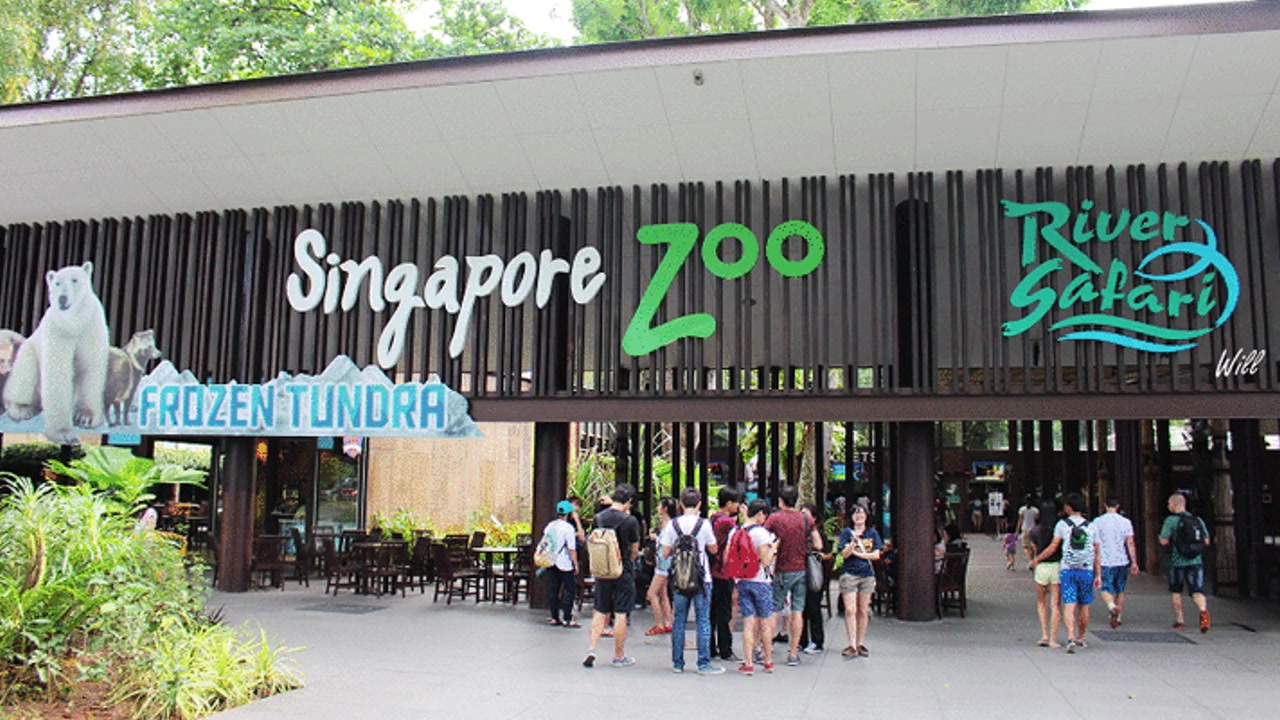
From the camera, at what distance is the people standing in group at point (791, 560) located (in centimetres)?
912

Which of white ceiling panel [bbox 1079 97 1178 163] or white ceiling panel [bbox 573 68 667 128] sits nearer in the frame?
white ceiling panel [bbox 1079 97 1178 163]

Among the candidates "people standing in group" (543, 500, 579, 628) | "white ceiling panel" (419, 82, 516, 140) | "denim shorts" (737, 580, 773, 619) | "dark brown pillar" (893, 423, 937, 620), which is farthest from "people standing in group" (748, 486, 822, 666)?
"white ceiling panel" (419, 82, 516, 140)

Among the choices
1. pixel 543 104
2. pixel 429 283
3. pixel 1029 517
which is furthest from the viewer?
pixel 1029 517

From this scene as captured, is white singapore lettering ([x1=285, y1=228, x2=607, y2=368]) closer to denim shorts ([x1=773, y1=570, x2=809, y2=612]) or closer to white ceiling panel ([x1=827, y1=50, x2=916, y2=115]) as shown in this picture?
white ceiling panel ([x1=827, y1=50, x2=916, y2=115])

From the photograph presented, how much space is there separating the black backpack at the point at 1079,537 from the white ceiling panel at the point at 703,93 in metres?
5.40

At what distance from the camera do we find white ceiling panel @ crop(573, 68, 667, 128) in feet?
35.9

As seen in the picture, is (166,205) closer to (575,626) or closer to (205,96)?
(205,96)

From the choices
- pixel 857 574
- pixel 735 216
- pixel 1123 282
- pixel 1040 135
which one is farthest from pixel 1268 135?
pixel 857 574

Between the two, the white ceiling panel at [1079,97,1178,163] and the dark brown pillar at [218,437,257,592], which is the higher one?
the white ceiling panel at [1079,97,1178,163]

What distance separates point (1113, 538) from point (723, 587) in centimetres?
453

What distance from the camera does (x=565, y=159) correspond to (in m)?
12.4

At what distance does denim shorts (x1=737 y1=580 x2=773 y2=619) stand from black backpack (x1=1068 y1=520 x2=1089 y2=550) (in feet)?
10.3

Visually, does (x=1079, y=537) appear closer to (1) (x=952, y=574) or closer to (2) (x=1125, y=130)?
(1) (x=952, y=574)

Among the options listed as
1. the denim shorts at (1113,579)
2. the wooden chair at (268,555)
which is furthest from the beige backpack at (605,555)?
the wooden chair at (268,555)
